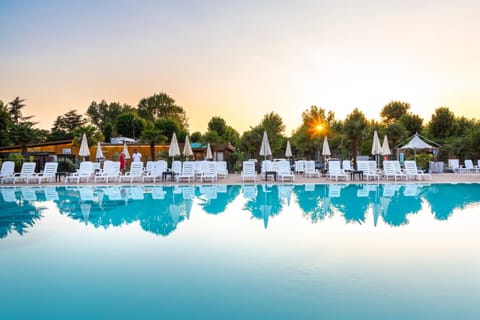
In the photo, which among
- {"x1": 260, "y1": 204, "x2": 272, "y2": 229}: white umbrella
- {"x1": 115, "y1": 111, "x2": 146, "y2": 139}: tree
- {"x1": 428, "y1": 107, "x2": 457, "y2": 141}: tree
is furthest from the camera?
{"x1": 115, "y1": 111, "x2": 146, "y2": 139}: tree

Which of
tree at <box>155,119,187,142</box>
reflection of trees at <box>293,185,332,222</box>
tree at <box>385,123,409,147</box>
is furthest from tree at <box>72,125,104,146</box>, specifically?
tree at <box>385,123,409,147</box>

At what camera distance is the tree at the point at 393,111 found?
42.8 m

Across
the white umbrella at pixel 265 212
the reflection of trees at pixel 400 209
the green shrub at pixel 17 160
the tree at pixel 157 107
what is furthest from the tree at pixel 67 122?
the reflection of trees at pixel 400 209

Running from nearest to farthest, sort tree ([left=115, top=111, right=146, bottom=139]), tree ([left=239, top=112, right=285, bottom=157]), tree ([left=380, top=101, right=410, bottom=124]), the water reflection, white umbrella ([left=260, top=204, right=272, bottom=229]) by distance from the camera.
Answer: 1. white umbrella ([left=260, top=204, right=272, bottom=229])
2. the water reflection
3. tree ([left=239, top=112, right=285, bottom=157])
4. tree ([left=380, top=101, right=410, bottom=124])
5. tree ([left=115, top=111, right=146, bottom=139])

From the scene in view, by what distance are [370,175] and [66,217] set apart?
501 inches

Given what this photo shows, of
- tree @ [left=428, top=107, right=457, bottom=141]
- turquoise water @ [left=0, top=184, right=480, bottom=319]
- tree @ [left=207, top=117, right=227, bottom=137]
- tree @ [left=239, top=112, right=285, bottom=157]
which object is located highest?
tree @ [left=207, top=117, right=227, bottom=137]

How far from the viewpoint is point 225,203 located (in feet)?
31.1

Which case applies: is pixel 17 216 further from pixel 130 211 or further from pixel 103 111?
pixel 103 111

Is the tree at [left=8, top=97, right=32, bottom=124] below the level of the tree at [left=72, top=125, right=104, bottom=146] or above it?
above

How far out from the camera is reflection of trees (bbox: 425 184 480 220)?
7.93 metres

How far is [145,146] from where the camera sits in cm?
2917

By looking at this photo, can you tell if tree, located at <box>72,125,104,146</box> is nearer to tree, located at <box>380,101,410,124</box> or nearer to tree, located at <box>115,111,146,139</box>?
tree, located at <box>115,111,146,139</box>
